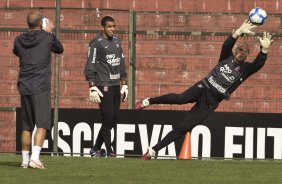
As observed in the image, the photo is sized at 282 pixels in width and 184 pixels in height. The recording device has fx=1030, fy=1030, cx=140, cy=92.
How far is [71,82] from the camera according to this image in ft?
66.0

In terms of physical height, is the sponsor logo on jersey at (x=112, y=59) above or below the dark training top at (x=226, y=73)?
above

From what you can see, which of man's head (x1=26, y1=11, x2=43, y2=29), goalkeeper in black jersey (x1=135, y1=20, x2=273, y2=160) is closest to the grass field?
goalkeeper in black jersey (x1=135, y1=20, x2=273, y2=160)

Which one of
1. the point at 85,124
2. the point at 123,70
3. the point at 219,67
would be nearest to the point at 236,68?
the point at 219,67

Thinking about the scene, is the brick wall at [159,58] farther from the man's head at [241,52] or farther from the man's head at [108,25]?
the man's head at [241,52]

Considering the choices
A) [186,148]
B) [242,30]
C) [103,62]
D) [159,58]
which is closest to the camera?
[242,30]

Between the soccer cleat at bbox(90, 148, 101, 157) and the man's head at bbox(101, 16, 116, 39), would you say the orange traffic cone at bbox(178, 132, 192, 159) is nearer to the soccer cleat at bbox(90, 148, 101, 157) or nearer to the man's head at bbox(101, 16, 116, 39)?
the soccer cleat at bbox(90, 148, 101, 157)

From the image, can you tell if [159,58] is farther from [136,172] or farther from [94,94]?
[136,172]

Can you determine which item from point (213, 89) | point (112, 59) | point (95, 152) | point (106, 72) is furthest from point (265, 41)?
point (95, 152)

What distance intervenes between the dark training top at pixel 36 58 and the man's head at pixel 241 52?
128 inches

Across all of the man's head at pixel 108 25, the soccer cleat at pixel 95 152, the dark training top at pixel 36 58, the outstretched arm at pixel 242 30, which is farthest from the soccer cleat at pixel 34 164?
the outstretched arm at pixel 242 30

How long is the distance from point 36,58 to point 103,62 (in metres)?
2.94

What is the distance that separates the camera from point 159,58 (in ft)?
66.2

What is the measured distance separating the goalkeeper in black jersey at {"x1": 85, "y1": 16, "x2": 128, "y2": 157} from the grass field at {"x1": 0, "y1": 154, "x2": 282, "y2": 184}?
1.00 m

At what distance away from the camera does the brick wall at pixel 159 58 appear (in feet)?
65.1
